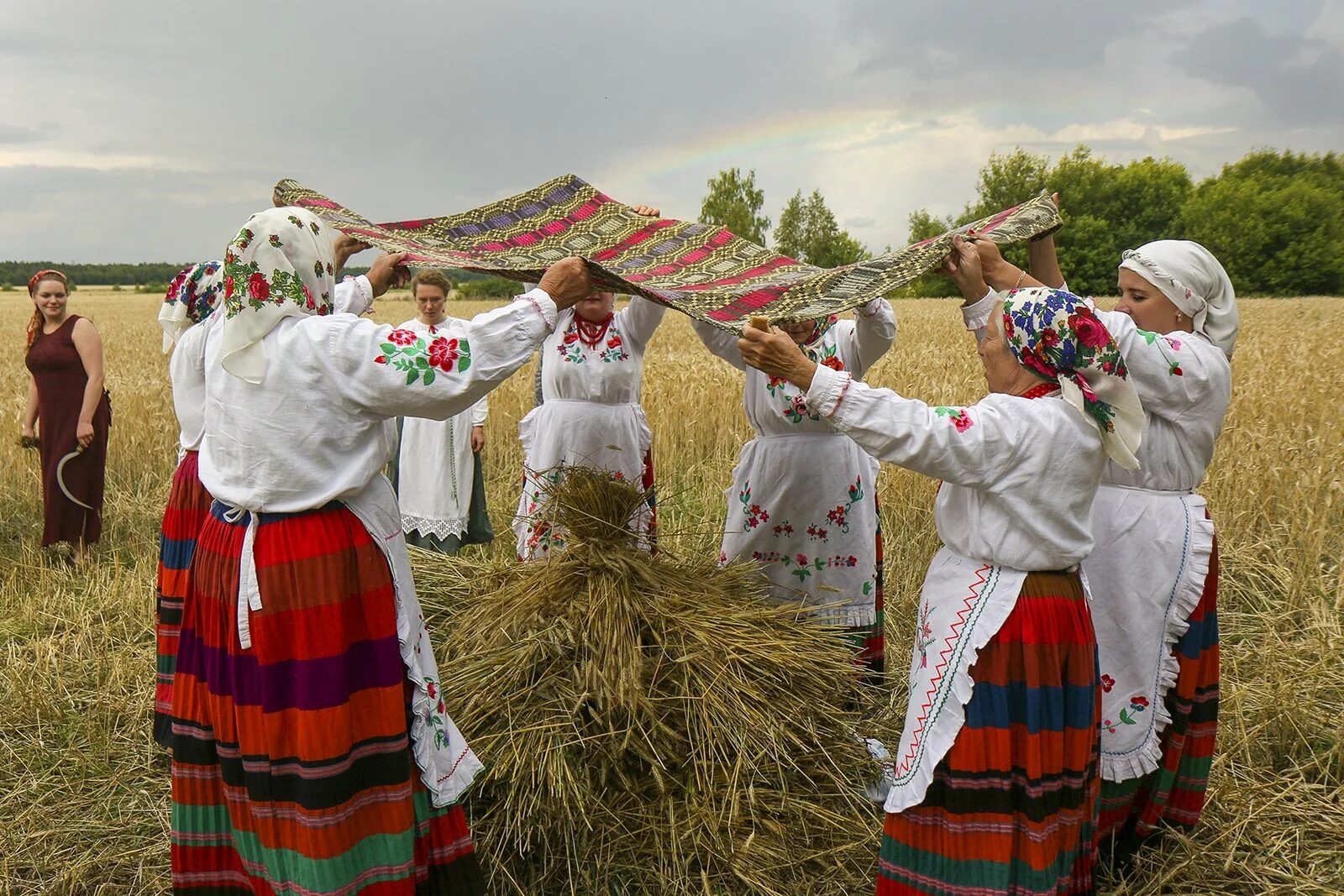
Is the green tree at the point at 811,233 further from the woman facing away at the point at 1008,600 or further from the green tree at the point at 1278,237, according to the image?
the woman facing away at the point at 1008,600

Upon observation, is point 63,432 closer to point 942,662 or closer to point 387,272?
point 387,272

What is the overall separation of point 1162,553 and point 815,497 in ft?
A: 4.17

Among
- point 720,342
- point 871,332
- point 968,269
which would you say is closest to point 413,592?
point 720,342

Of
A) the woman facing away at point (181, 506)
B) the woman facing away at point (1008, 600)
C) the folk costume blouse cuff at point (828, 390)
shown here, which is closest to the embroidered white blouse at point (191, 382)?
the woman facing away at point (181, 506)

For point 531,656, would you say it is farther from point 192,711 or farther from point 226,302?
point 226,302

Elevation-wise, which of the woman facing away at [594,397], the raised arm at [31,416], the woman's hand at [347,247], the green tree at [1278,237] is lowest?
the raised arm at [31,416]

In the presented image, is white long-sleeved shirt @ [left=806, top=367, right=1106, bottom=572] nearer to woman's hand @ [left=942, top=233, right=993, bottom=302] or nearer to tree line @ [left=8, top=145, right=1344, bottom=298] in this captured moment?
woman's hand @ [left=942, top=233, right=993, bottom=302]

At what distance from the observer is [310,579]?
2123 mm

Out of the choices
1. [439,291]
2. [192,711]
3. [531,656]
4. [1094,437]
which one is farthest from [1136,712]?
[439,291]

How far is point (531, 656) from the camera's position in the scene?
Result: 9.50 feet

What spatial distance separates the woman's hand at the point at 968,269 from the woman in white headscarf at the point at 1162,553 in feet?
0.16

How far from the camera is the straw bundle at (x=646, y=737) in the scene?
2652mm

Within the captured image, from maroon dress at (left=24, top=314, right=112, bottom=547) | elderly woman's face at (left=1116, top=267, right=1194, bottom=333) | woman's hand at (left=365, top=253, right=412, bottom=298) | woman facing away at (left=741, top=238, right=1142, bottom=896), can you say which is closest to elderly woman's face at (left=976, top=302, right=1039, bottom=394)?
woman facing away at (left=741, top=238, right=1142, bottom=896)

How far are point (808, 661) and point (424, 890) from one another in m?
1.33
